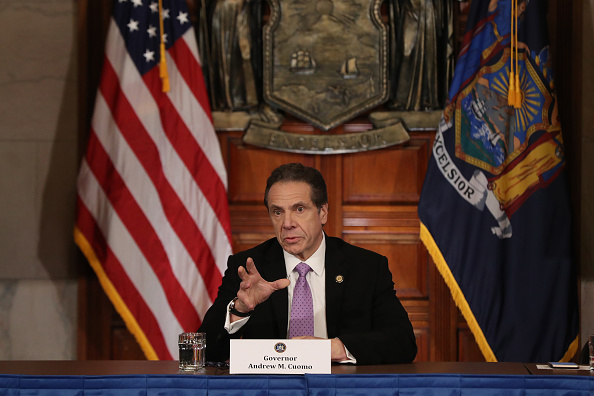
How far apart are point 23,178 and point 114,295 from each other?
2.87ft

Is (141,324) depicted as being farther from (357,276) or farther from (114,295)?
(357,276)

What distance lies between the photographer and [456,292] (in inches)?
154

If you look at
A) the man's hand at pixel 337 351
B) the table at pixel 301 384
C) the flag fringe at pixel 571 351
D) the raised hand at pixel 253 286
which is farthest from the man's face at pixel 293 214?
the flag fringe at pixel 571 351

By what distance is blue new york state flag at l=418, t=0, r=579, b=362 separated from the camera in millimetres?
3809

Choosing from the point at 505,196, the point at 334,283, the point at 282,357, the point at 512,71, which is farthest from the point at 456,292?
the point at 282,357

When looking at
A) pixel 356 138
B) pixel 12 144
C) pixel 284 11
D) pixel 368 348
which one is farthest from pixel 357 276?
pixel 12 144

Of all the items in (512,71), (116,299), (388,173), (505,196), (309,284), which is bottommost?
(116,299)

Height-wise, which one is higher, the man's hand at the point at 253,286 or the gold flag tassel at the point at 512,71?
the gold flag tassel at the point at 512,71

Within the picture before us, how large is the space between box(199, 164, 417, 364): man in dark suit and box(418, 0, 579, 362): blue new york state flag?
4.92 ft

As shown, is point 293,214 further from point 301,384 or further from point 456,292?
point 456,292

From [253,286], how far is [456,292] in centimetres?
203

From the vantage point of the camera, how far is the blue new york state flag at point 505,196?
3.81 meters

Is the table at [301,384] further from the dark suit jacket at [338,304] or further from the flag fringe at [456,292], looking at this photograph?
the flag fringe at [456,292]

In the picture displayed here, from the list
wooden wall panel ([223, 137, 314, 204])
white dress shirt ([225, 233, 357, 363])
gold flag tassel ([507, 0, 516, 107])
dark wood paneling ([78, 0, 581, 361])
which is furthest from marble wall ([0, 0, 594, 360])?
gold flag tassel ([507, 0, 516, 107])
